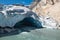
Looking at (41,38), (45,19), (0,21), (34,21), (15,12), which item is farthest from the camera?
(45,19)

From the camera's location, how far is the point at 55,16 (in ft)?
100

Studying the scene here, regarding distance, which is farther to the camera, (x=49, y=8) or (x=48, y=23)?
(x=49, y=8)

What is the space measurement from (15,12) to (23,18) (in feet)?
4.37

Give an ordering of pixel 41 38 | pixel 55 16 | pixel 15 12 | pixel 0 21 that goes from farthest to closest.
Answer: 1. pixel 55 16
2. pixel 15 12
3. pixel 0 21
4. pixel 41 38

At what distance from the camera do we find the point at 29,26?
84.6 feet

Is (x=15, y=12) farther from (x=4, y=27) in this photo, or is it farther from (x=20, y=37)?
(x=20, y=37)

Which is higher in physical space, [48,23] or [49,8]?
[49,8]

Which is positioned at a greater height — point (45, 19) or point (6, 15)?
point (6, 15)

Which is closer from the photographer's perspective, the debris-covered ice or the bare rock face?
the debris-covered ice

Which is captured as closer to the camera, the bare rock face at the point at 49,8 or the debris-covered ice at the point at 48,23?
the debris-covered ice at the point at 48,23

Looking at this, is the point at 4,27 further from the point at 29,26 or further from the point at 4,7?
the point at 29,26

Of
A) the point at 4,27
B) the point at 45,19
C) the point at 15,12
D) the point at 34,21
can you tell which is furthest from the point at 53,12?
the point at 4,27

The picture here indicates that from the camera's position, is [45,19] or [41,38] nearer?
[41,38]

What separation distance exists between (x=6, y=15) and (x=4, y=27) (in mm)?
1304
